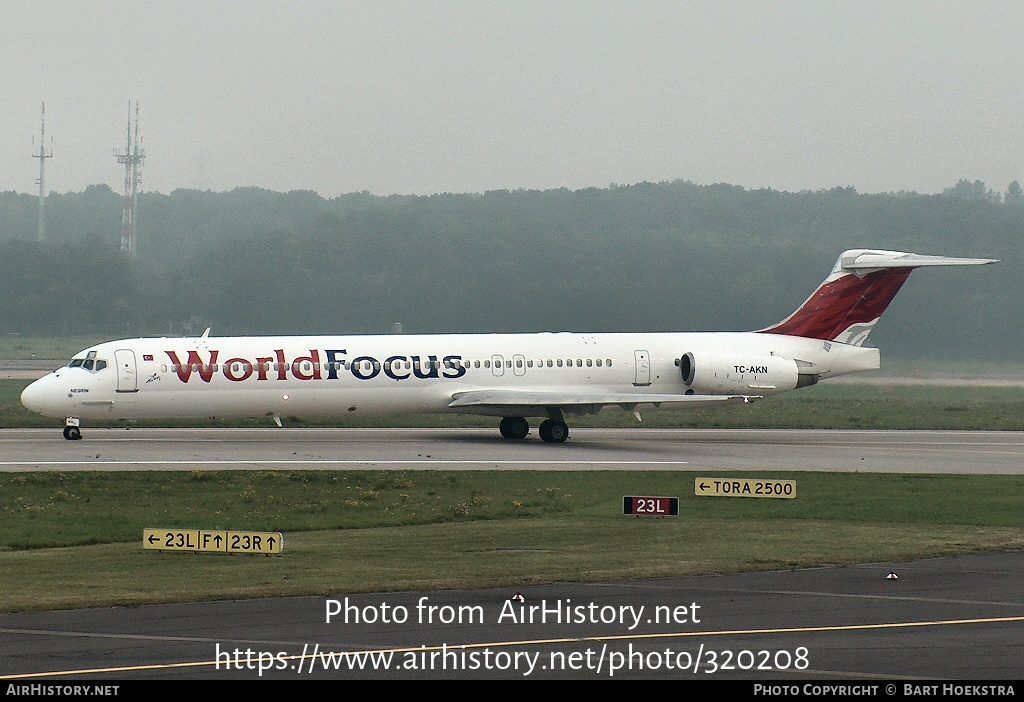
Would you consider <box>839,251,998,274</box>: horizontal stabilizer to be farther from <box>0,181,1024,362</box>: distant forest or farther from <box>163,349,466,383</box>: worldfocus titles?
<box>0,181,1024,362</box>: distant forest

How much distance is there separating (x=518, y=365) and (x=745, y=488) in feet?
47.1

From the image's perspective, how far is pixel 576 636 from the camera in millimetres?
12719

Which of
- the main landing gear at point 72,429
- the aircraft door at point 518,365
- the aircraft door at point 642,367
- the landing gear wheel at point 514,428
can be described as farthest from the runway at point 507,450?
the aircraft door at point 518,365

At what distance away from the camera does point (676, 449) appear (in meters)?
35.9

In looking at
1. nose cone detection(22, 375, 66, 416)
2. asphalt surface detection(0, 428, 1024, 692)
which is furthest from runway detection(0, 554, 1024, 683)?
nose cone detection(22, 375, 66, 416)

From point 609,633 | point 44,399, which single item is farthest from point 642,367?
point 609,633

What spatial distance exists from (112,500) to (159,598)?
10253mm

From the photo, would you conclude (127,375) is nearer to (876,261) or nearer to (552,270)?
(876,261)

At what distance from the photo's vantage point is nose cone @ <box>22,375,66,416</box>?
35000 mm

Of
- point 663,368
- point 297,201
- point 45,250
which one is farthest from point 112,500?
point 297,201

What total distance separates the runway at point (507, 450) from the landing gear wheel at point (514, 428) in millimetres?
349

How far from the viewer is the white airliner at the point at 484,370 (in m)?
35.7

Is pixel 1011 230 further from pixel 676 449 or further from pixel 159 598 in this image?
pixel 159 598

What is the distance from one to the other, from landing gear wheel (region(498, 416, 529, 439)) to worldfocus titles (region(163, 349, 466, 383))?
2.41 m
